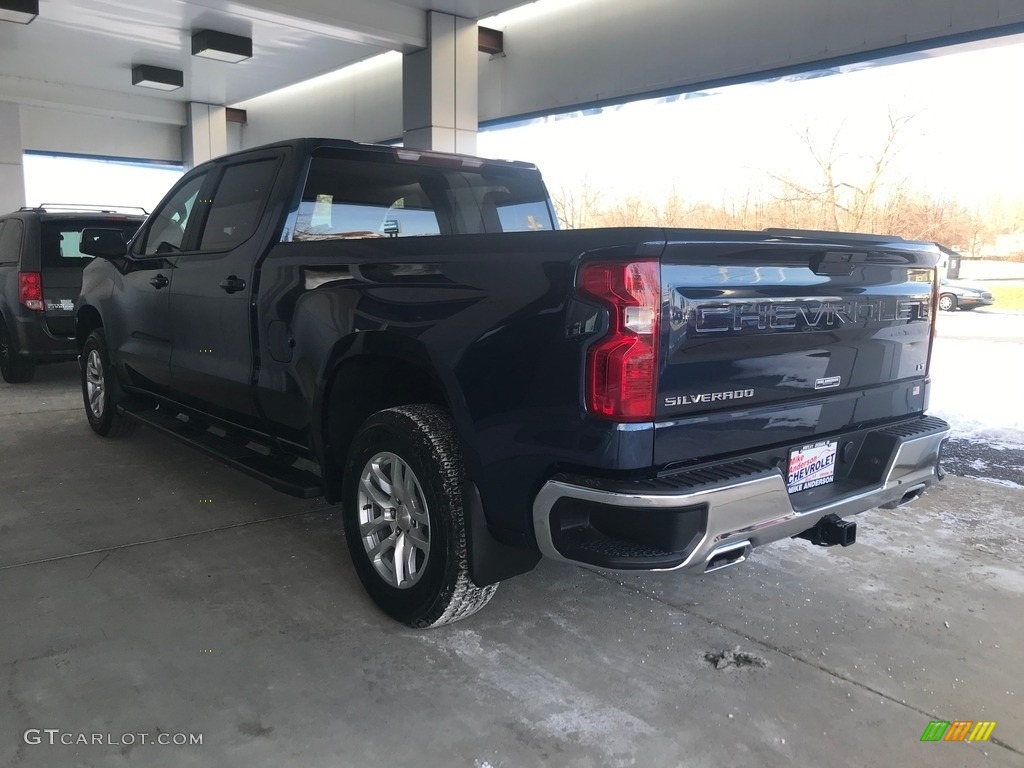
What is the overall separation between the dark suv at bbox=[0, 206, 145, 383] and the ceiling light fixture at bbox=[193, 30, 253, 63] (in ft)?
18.2

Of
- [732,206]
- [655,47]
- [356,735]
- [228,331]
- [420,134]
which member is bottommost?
[356,735]

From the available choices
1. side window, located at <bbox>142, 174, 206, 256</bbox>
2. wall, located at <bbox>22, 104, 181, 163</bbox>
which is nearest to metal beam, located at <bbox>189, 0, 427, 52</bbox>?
side window, located at <bbox>142, 174, 206, 256</bbox>

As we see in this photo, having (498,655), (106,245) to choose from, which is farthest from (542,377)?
(106,245)

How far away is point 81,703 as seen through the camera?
253 cm

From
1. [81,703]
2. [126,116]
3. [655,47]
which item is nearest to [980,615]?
[81,703]

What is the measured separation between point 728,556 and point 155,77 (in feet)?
52.6

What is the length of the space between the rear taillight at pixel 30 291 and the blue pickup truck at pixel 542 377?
4742 millimetres

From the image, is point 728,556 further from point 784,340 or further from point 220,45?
point 220,45

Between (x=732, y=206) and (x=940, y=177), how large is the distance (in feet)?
10.6

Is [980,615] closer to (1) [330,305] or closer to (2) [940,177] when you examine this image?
(1) [330,305]

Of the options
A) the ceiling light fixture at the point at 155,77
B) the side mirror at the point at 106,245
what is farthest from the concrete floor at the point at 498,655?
the ceiling light fixture at the point at 155,77

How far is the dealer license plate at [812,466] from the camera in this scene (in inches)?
106

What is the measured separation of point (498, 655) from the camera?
2891 millimetres

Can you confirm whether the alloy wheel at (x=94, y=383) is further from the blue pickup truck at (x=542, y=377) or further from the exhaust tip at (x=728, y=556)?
the exhaust tip at (x=728, y=556)
